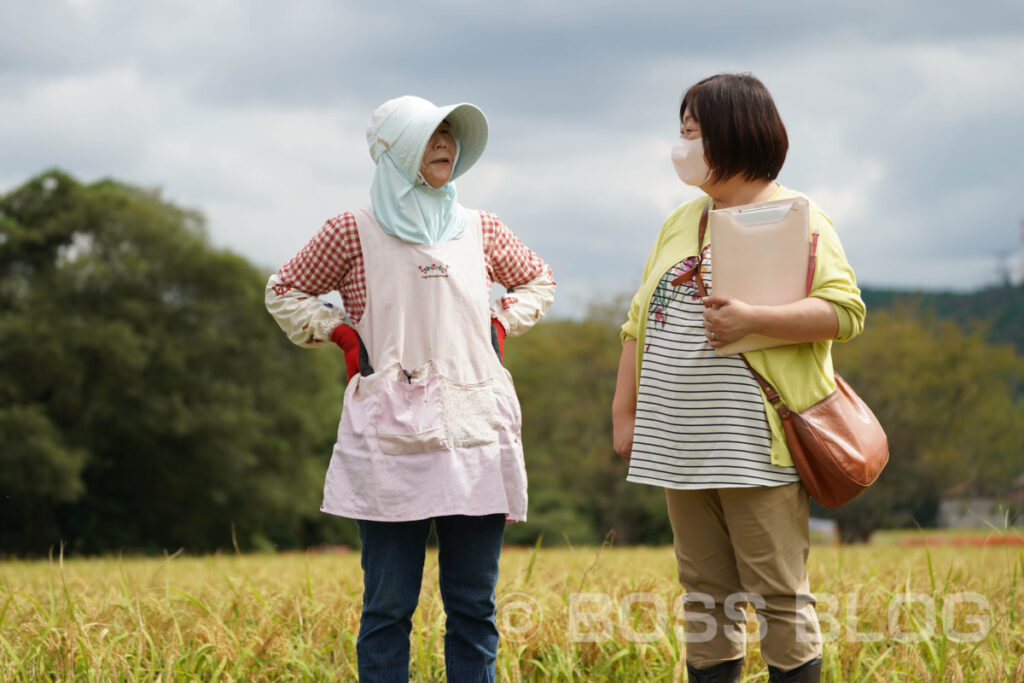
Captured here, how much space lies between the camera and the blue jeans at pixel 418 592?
2689mm

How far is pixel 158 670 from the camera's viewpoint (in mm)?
3258

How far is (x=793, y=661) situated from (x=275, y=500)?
22.3 m

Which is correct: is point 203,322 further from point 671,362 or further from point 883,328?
point 671,362

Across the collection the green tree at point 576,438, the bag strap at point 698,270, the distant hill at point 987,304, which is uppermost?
the distant hill at point 987,304

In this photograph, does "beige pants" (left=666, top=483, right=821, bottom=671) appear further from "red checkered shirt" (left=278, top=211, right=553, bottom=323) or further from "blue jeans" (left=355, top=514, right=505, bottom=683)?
"red checkered shirt" (left=278, top=211, right=553, bottom=323)

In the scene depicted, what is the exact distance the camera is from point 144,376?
75.7 ft

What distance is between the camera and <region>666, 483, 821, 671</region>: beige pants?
2518 millimetres

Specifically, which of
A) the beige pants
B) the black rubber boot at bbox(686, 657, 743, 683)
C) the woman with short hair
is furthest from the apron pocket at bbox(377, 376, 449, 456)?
the black rubber boot at bbox(686, 657, 743, 683)

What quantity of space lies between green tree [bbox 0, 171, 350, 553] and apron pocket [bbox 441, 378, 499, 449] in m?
20.6

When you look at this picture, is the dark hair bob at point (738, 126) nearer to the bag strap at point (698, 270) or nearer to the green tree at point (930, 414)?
the bag strap at point (698, 270)

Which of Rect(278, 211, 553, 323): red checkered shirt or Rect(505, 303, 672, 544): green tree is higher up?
Rect(278, 211, 553, 323): red checkered shirt

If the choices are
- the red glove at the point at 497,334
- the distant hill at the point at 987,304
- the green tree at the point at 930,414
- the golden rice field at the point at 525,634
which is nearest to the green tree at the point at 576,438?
the green tree at the point at 930,414

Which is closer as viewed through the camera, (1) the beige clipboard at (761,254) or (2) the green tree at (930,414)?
(1) the beige clipboard at (761,254)

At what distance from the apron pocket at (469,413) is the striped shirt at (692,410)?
15.9 inches
